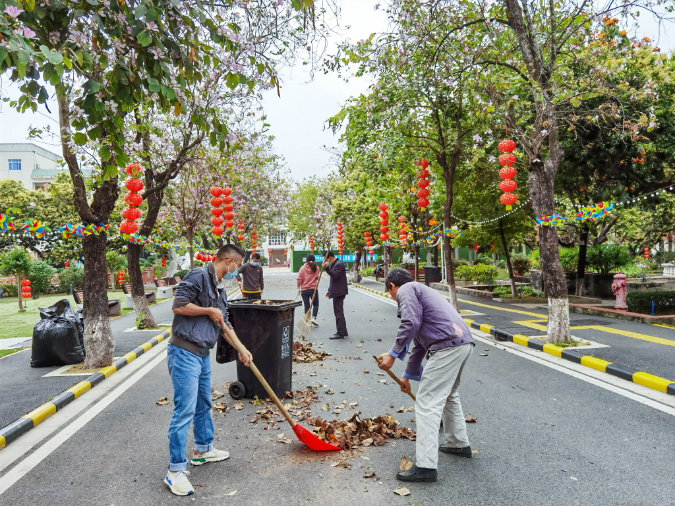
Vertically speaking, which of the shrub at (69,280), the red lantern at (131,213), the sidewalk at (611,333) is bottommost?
the sidewalk at (611,333)

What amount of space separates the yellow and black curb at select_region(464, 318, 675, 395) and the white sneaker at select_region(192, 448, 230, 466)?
5437mm

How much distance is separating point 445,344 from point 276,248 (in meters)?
80.1

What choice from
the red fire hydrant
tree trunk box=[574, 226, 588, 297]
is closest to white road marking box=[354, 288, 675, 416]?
the red fire hydrant

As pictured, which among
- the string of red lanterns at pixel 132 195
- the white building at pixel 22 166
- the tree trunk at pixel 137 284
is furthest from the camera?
the white building at pixel 22 166

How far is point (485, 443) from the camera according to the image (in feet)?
14.7

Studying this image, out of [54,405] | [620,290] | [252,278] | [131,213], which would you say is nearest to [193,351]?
[54,405]

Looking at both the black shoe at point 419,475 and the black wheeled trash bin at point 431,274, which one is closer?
the black shoe at point 419,475

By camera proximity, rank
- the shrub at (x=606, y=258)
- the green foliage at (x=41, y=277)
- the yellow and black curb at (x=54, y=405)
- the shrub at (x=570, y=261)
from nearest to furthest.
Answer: the yellow and black curb at (x=54, y=405) → the shrub at (x=606, y=258) → the shrub at (x=570, y=261) → the green foliage at (x=41, y=277)

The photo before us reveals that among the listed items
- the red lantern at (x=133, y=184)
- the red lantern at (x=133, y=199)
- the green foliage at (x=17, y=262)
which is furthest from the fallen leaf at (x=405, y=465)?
the green foliage at (x=17, y=262)

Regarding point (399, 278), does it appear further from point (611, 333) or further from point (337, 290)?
point (611, 333)

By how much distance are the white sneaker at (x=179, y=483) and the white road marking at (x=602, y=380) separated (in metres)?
4.97

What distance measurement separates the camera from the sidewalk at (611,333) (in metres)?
7.54

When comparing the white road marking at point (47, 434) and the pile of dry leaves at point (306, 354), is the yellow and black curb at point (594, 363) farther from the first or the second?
the white road marking at point (47, 434)

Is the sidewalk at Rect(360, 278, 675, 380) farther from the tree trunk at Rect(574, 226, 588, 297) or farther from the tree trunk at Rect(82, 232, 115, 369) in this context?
the tree trunk at Rect(82, 232, 115, 369)
